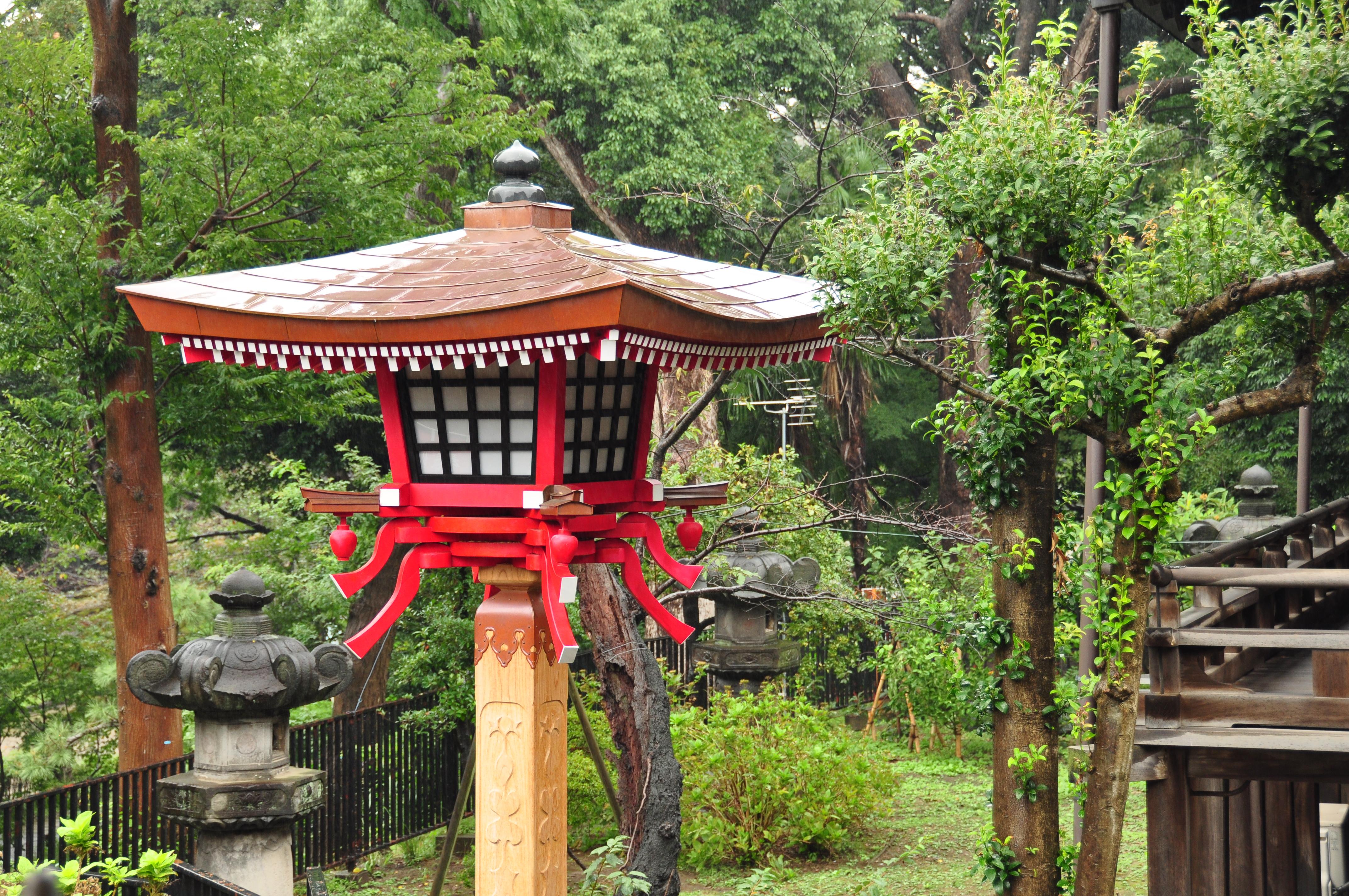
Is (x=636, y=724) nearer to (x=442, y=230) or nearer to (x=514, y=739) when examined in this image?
(x=514, y=739)

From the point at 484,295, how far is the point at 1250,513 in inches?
416

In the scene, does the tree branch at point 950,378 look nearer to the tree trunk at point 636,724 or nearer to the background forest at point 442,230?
the background forest at point 442,230

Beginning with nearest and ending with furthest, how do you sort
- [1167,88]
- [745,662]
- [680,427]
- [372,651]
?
1. [680,427]
2. [745,662]
3. [372,651]
4. [1167,88]

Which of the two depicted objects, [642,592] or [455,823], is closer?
[642,592]

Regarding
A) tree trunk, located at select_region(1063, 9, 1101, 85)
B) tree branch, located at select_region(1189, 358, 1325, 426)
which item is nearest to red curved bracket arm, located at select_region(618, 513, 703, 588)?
tree branch, located at select_region(1189, 358, 1325, 426)

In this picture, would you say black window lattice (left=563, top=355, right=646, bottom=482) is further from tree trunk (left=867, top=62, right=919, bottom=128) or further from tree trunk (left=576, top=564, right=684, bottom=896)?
tree trunk (left=867, top=62, right=919, bottom=128)

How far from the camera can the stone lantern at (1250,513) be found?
37.8 feet

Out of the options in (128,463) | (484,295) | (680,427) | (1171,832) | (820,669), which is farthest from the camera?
(820,669)

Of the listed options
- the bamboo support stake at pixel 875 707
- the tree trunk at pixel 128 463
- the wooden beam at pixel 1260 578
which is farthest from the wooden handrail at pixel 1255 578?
the tree trunk at pixel 128 463

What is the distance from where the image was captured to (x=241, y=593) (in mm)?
7168

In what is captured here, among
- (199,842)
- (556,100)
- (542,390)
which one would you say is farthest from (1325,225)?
(556,100)

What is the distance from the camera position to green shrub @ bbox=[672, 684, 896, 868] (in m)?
9.52

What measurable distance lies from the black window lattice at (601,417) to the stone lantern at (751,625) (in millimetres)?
5263

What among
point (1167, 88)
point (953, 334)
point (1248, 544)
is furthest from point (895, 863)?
point (1167, 88)
